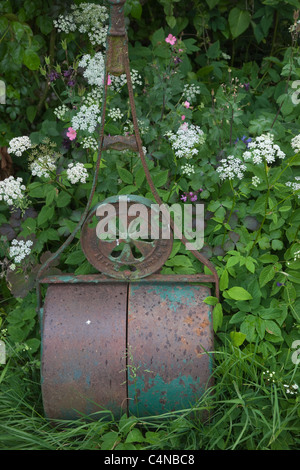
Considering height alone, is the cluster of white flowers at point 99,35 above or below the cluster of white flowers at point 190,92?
above

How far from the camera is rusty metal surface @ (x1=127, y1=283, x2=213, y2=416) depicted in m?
1.91

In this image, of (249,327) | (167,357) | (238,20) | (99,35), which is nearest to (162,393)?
(167,357)

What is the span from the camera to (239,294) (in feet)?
6.67

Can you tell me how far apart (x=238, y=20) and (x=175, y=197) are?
4.13 feet

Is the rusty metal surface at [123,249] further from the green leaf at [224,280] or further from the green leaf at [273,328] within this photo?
the green leaf at [273,328]

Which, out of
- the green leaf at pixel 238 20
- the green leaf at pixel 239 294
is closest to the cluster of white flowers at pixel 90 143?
the green leaf at pixel 239 294

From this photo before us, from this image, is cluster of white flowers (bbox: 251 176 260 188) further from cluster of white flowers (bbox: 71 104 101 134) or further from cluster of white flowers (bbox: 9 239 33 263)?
cluster of white flowers (bbox: 9 239 33 263)

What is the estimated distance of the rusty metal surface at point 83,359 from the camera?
6.27 feet

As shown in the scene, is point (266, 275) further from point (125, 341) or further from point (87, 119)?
point (87, 119)

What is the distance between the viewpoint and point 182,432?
1.96m

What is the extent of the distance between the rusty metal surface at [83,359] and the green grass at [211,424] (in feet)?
0.23

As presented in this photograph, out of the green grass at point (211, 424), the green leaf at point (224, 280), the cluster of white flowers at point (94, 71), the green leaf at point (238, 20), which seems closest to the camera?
the green grass at point (211, 424)

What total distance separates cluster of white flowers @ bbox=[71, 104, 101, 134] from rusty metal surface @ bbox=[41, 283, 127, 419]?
81cm

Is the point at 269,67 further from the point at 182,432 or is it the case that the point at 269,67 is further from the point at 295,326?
the point at 182,432
